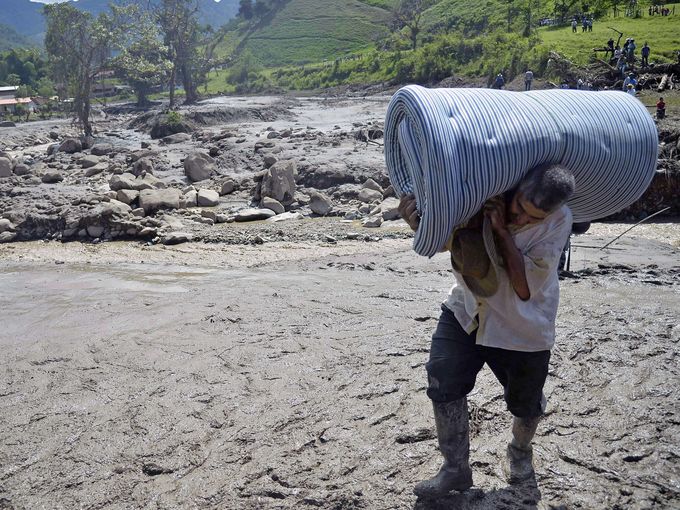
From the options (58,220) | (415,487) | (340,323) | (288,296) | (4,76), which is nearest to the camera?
(415,487)

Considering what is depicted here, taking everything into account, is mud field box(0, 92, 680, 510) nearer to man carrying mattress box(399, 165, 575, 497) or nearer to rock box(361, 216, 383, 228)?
man carrying mattress box(399, 165, 575, 497)

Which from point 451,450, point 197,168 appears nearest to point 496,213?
point 451,450

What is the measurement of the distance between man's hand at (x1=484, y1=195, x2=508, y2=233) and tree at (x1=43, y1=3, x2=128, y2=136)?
23.6m

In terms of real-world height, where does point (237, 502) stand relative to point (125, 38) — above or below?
below

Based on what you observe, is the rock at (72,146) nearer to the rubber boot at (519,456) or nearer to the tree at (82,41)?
the tree at (82,41)

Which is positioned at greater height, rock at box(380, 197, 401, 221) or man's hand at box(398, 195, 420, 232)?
man's hand at box(398, 195, 420, 232)

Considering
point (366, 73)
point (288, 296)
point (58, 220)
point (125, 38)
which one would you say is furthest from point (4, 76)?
point (288, 296)

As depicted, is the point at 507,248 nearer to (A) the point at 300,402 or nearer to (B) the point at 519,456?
(B) the point at 519,456

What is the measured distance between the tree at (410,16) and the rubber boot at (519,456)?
167 feet

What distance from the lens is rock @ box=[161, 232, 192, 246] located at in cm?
980

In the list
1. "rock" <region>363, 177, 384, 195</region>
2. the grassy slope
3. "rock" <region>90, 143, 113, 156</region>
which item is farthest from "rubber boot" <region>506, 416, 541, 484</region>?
the grassy slope

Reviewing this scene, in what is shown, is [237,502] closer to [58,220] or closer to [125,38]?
[58,220]

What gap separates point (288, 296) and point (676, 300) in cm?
310

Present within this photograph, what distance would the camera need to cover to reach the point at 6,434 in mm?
3236
